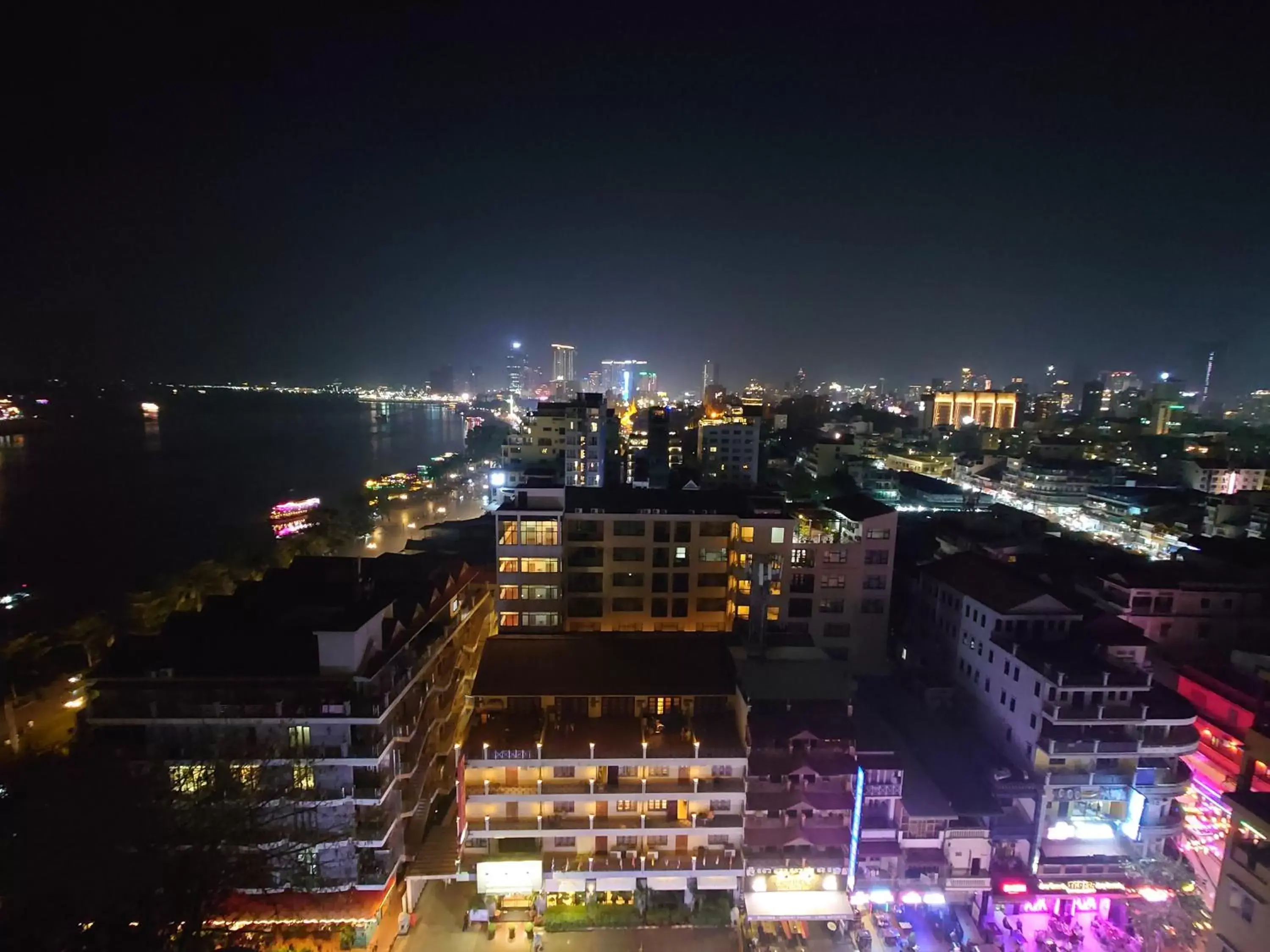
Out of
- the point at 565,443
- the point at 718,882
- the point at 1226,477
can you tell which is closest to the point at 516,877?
the point at 718,882

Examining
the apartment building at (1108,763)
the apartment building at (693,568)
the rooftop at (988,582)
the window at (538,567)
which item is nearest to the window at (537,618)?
the apartment building at (693,568)

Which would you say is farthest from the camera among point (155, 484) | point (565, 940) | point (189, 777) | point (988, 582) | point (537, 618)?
point (155, 484)

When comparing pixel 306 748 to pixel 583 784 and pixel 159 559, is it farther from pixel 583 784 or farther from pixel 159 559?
pixel 159 559

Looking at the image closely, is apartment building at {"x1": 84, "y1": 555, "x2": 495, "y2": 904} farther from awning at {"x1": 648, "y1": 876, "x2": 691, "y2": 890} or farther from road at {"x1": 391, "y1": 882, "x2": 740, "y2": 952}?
awning at {"x1": 648, "y1": 876, "x2": 691, "y2": 890}

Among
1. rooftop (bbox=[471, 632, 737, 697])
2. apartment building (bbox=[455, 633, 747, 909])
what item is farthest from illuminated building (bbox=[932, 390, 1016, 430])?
apartment building (bbox=[455, 633, 747, 909])

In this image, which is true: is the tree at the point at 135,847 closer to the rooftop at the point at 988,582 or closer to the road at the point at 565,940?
the road at the point at 565,940

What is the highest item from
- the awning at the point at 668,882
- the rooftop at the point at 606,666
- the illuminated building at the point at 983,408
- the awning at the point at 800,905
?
the illuminated building at the point at 983,408

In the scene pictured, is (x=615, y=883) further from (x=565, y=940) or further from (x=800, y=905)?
(x=800, y=905)
